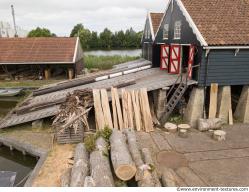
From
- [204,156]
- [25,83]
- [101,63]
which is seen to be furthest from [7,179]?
[101,63]

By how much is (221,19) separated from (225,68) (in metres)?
3.00

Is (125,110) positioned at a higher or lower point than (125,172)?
higher

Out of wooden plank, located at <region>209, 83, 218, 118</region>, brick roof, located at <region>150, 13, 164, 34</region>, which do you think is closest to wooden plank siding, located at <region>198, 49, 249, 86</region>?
wooden plank, located at <region>209, 83, 218, 118</region>

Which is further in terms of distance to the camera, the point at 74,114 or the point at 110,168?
the point at 74,114

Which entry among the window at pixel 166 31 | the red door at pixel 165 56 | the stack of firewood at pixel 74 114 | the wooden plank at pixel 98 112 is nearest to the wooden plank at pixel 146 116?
the wooden plank at pixel 98 112

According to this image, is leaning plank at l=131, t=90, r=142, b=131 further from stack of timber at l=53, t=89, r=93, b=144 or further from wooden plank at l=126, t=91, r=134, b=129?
stack of timber at l=53, t=89, r=93, b=144

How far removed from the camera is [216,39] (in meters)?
12.9

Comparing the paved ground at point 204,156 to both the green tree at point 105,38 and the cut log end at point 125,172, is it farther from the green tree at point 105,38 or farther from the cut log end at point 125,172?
the green tree at point 105,38

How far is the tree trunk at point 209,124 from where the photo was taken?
13117 millimetres

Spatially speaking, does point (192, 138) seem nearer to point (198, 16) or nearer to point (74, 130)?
point (74, 130)

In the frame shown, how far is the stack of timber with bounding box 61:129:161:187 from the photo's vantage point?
25.2 feet

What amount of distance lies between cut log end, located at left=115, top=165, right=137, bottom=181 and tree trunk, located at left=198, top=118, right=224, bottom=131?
637cm

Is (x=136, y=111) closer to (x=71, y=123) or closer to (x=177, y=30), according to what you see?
(x=71, y=123)

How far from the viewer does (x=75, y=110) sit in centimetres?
1216
